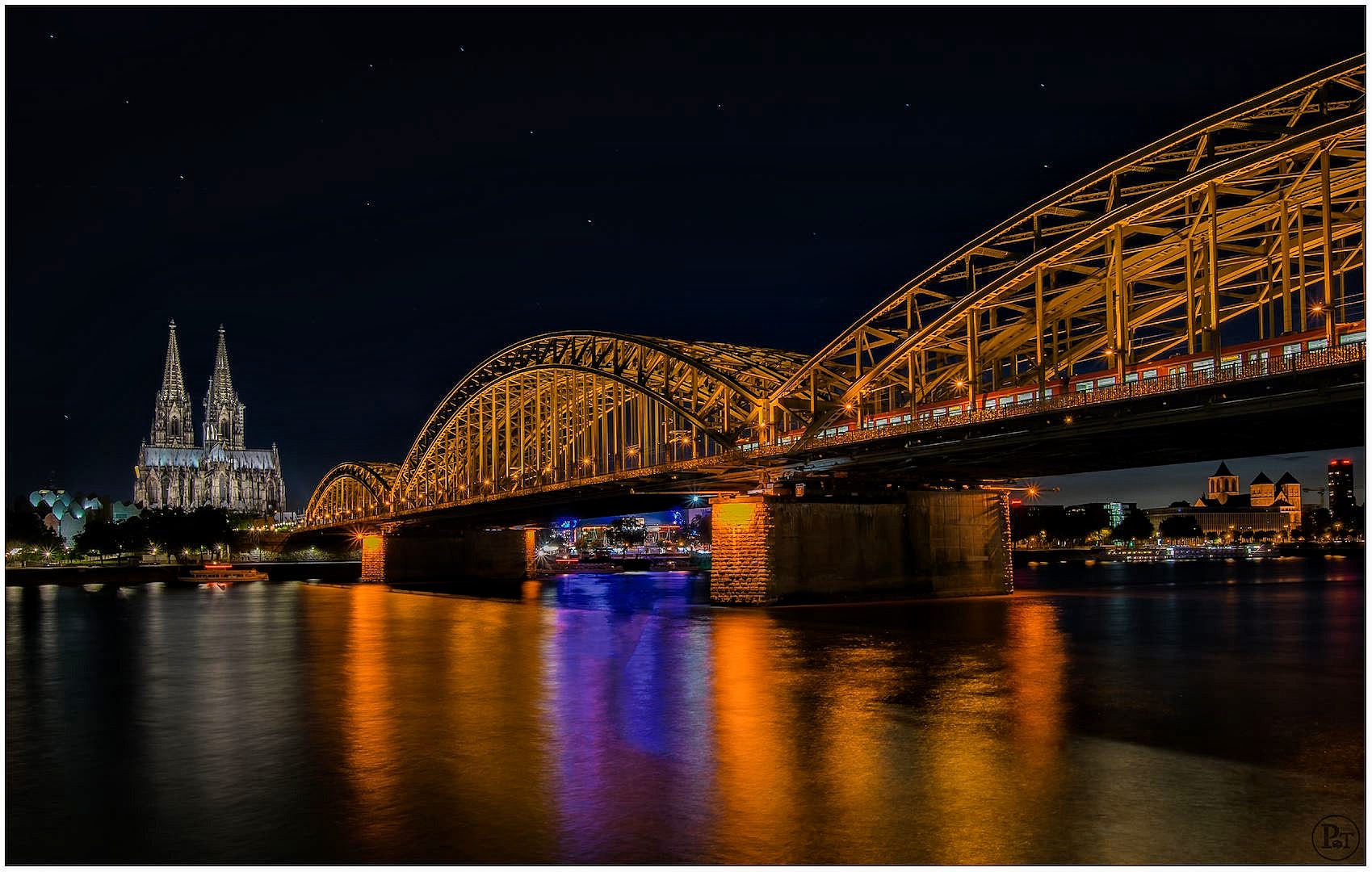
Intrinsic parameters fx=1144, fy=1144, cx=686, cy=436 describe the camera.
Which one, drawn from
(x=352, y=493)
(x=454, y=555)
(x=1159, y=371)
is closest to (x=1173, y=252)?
(x=1159, y=371)

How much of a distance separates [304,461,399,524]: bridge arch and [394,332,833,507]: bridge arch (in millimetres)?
13504

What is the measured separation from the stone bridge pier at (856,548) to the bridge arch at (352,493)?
284 feet

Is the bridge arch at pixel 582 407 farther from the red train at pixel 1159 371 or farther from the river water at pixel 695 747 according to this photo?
the river water at pixel 695 747

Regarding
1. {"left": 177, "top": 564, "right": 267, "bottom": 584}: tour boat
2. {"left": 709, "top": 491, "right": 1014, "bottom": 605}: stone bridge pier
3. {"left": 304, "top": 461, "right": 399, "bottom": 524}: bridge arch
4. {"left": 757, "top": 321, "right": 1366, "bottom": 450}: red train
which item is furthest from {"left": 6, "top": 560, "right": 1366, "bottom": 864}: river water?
{"left": 304, "top": 461, "right": 399, "bottom": 524}: bridge arch

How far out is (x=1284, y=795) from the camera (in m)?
16.1

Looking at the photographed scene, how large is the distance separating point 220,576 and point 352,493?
2285 inches

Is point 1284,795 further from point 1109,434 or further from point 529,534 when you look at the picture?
point 529,534

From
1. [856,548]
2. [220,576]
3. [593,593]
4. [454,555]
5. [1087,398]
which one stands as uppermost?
[1087,398]

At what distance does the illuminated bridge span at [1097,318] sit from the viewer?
43.1 meters

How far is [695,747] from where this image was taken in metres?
19.9

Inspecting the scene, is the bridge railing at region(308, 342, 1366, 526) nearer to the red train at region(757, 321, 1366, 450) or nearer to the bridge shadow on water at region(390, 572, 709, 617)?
the red train at region(757, 321, 1366, 450)

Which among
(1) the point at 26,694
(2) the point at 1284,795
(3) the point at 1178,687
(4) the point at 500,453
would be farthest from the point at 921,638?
(4) the point at 500,453

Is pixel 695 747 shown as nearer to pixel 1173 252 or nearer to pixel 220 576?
pixel 1173 252

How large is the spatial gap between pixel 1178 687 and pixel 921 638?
43.1ft
